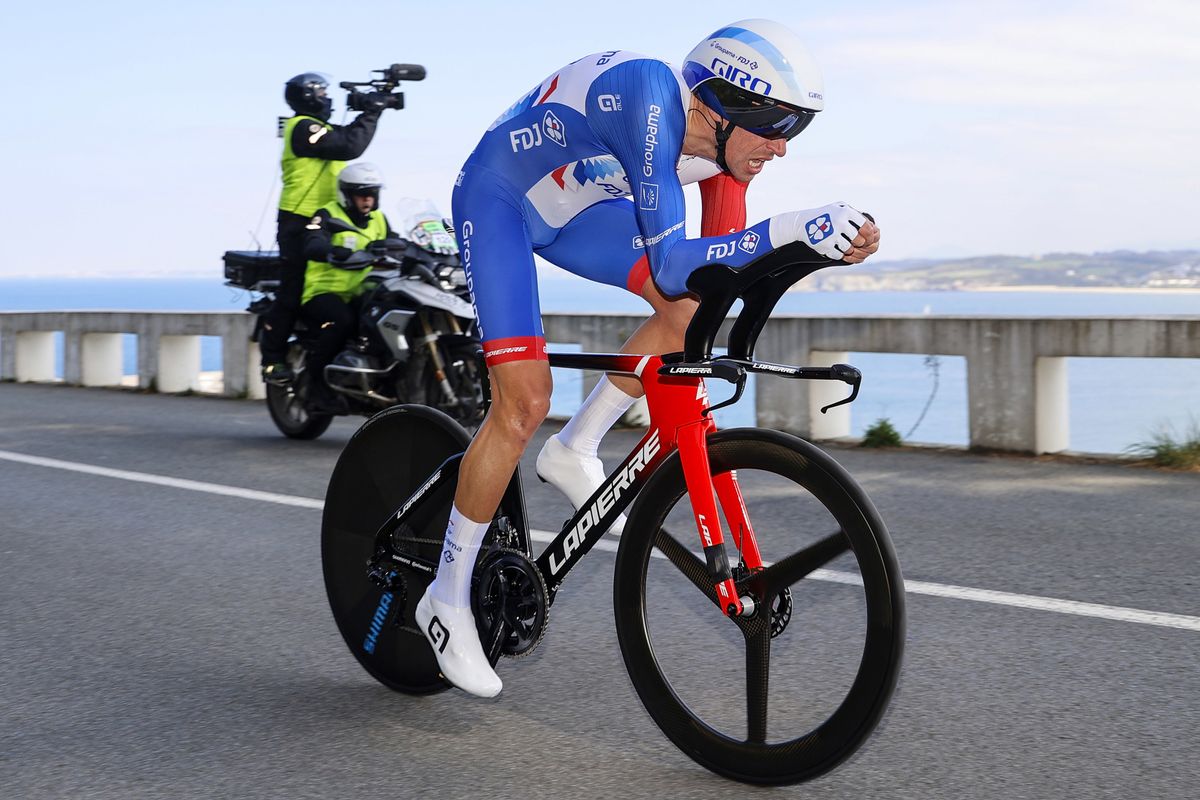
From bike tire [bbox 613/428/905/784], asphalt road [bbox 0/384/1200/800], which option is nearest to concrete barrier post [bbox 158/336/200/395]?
asphalt road [bbox 0/384/1200/800]

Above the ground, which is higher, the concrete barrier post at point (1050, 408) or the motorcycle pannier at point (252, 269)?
the motorcycle pannier at point (252, 269)

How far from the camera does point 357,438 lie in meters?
4.26

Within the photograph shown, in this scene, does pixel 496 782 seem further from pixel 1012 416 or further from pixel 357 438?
pixel 1012 416

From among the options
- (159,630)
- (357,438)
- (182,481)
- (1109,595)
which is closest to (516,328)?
(357,438)

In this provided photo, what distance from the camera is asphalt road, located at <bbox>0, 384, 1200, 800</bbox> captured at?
3402mm

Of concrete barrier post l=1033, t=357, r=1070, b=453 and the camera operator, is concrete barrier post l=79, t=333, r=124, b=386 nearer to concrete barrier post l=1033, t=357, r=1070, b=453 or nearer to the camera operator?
the camera operator

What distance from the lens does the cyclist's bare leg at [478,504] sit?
3.65 meters

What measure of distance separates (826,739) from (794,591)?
335mm

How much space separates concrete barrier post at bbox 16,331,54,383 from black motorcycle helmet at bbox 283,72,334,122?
26.6 ft

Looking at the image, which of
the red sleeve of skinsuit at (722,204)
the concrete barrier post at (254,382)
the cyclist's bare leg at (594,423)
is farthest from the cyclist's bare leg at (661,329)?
the concrete barrier post at (254,382)

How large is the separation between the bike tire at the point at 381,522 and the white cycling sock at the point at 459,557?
212mm

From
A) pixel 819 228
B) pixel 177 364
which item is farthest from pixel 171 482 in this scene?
pixel 177 364

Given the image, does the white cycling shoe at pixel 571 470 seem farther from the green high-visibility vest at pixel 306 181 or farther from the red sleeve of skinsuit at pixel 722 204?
the green high-visibility vest at pixel 306 181

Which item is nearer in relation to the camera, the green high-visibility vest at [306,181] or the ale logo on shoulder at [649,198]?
the ale logo on shoulder at [649,198]
